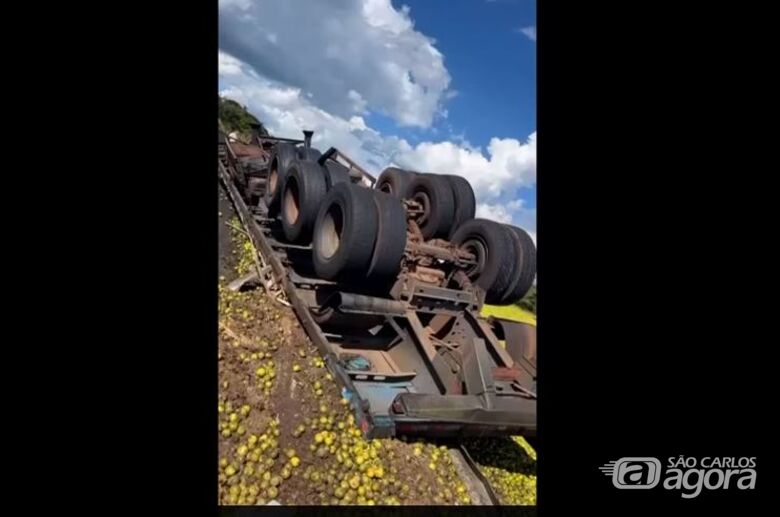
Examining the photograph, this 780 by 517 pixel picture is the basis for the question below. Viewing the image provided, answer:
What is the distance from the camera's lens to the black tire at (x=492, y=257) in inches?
230

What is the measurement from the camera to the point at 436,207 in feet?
22.9

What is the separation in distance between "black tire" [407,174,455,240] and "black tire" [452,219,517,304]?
76 cm

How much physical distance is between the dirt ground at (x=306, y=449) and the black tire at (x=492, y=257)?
1.84m

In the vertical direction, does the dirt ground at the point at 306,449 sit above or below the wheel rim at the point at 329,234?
below

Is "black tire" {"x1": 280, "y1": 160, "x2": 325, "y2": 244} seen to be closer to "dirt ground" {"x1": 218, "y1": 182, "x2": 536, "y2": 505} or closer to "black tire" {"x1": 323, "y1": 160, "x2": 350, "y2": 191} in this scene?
"black tire" {"x1": 323, "y1": 160, "x2": 350, "y2": 191}

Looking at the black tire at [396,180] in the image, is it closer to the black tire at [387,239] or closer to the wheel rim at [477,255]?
the wheel rim at [477,255]

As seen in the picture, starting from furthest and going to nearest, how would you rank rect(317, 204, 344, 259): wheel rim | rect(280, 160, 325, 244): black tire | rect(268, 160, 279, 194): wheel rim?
1. rect(268, 160, 279, 194): wheel rim
2. rect(280, 160, 325, 244): black tire
3. rect(317, 204, 344, 259): wheel rim

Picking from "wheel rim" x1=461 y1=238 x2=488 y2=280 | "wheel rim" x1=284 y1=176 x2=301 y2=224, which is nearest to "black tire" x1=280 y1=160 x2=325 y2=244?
"wheel rim" x1=284 y1=176 x2=301 y2=224

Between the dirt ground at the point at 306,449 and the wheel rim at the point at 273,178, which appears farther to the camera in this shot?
the wheel rim at the point at 273,178

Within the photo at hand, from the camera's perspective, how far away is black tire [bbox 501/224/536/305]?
5.94 metres

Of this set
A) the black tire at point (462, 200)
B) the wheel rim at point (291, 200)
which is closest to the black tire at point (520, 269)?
the black tire at point (462, 200)
